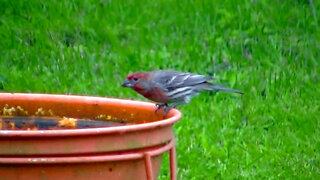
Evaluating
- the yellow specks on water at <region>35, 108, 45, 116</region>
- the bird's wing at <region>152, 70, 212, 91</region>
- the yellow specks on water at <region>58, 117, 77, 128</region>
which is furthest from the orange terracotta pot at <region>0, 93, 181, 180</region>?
the bird's wing at <region>152, 70, 212, 91</region>

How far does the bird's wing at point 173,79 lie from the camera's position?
4.91 m

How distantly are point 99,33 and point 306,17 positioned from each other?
2.22m

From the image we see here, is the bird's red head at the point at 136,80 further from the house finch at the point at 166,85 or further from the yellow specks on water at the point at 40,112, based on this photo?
the yellow specks on water at the point at 40,112

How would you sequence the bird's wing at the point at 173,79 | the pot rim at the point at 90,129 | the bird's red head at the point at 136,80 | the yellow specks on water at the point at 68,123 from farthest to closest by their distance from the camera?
1. the bird's wing at the point at 173,79
2. the bird's red head at the point at 136,80
3. the yellow specks on water at the point at 68,123
4. the pot rim at the point at 90,129

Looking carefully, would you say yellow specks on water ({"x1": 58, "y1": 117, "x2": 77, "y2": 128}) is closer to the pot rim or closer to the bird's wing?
the pot rim

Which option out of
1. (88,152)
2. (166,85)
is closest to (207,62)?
(166,85)

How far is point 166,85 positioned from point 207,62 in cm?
207

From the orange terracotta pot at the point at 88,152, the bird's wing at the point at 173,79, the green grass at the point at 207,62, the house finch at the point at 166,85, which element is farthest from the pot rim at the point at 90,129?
the green grass at the point at 207,62

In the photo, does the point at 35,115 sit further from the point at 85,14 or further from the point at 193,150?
the point at 85,14

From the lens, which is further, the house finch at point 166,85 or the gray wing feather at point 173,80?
the gray wing feather at point 173,80

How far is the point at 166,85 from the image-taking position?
4.93 metres

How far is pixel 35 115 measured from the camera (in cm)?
332

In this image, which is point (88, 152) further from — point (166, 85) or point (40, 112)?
point (166, 85)

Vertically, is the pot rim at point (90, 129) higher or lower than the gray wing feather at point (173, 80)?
higher
